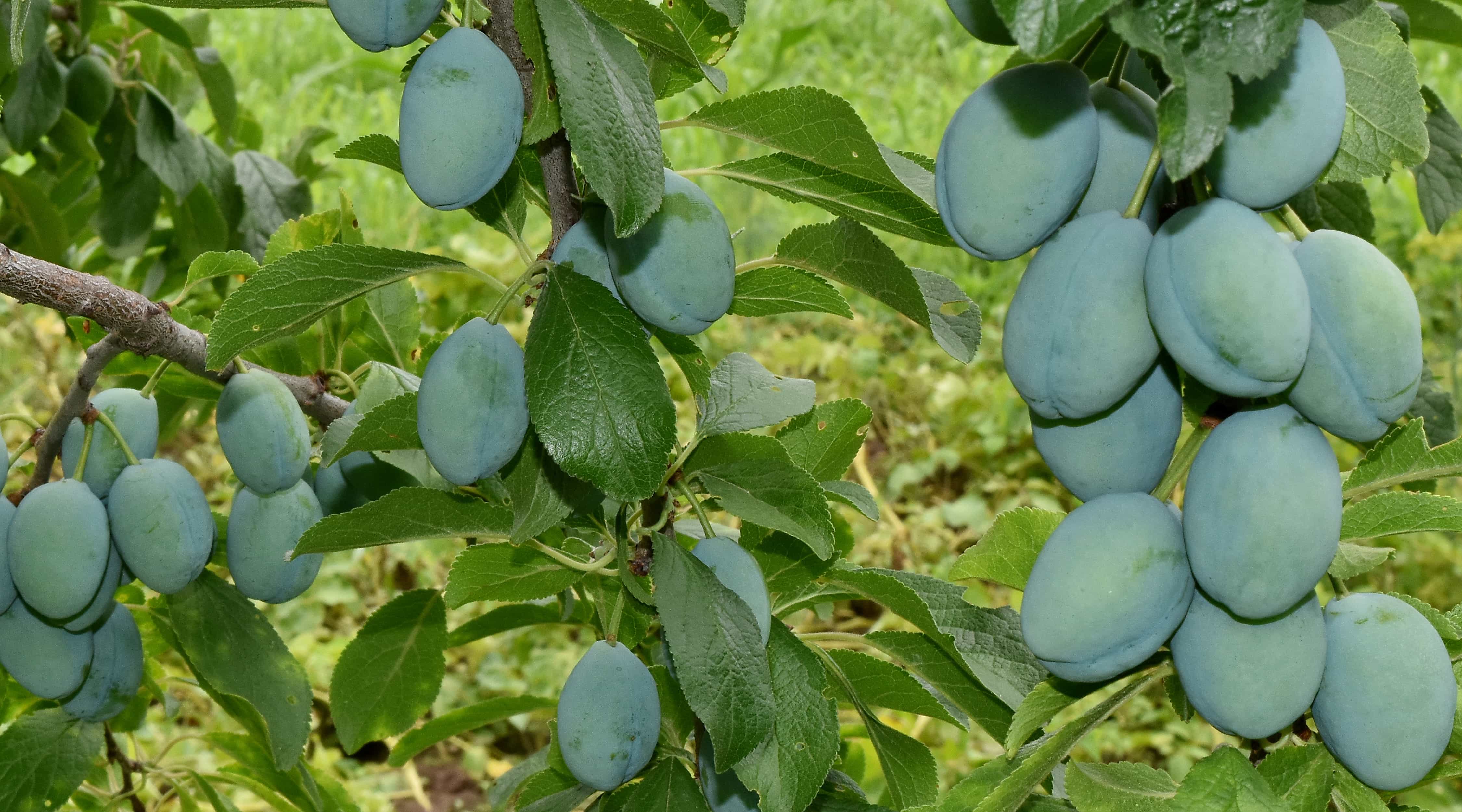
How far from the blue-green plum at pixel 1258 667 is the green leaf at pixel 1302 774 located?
39 mm

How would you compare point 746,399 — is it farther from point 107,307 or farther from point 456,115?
point 107,307

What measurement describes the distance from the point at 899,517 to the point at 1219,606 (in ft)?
7.08

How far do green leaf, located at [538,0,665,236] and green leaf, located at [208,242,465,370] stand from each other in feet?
0.32

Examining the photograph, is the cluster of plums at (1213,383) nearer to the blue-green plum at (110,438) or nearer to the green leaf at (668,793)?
the green leaf at (668,793)

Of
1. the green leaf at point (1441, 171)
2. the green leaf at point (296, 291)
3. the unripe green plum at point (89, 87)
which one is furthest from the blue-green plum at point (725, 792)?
the unripe green plum at point (89, 87)

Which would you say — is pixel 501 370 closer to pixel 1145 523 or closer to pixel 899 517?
pixel 1145 523

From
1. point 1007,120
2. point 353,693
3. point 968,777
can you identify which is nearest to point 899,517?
point 353,693

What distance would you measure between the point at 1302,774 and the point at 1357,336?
0.21 meters

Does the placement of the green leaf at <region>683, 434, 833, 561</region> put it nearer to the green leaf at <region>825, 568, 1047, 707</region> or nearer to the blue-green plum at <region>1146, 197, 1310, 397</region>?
the green leaf at <region>825, 568, 1047, 707</region>

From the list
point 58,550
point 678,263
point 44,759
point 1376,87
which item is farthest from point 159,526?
point 1376,87

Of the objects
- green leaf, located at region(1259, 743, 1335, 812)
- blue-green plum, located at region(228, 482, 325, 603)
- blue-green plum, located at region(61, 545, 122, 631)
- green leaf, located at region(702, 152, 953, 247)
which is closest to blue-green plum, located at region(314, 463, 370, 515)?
blue-green plum, located at region(228, 482, 325, 603)

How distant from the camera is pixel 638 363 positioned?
0.66 metres

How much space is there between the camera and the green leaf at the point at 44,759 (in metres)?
1.05

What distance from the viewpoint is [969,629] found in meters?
0.77
